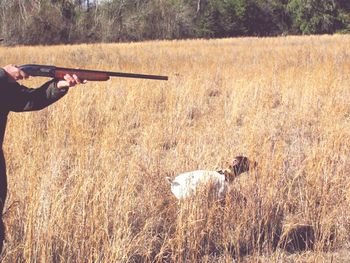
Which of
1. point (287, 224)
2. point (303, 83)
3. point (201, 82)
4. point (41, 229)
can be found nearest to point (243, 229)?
point (287, 224)

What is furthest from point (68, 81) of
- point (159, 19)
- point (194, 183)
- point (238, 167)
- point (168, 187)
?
point (159, 19)

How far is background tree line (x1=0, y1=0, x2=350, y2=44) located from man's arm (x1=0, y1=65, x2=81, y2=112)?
87.7 feet

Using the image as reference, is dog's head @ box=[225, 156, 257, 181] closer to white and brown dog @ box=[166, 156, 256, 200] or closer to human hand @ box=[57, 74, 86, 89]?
white and brown dog @ box=[166, 156, 256, 200]

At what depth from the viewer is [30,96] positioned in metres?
1.86

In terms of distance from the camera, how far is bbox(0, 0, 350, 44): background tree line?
29203 millimetres

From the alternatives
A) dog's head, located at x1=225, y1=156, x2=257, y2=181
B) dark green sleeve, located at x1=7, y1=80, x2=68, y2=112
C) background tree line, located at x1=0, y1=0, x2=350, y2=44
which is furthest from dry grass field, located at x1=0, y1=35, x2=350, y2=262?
background tree line, located at x1=0, y1=0, x2=350, y2=44

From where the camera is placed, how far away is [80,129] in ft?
14.9

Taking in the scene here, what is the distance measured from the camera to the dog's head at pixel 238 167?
291 centimetres

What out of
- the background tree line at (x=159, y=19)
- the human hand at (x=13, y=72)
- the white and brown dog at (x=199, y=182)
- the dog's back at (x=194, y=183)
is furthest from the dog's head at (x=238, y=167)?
the background tree line at (x=159, y=19)

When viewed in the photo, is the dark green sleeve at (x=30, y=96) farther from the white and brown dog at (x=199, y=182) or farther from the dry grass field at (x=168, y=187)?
the white and brown dog at (x=199, y=182)

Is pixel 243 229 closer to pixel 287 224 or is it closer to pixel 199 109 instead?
pixel 287 224

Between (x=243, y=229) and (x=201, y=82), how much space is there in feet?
16.8

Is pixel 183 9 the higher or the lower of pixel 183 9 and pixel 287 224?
the higher

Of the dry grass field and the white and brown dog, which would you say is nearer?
the dry grass field
